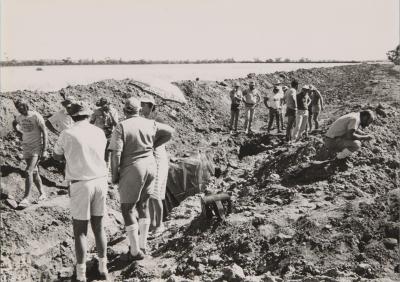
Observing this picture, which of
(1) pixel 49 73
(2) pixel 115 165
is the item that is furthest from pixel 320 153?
(1) pixel 49 73

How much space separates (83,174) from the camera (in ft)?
14.6

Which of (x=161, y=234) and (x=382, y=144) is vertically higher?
(x=382, y=144)

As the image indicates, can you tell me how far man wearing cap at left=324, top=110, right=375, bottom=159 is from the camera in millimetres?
7621

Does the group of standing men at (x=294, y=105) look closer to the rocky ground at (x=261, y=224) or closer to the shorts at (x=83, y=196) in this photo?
the rocky ground at (x=261, y=224)

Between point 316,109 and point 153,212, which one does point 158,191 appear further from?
point 316,109

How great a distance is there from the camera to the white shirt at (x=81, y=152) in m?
4.47

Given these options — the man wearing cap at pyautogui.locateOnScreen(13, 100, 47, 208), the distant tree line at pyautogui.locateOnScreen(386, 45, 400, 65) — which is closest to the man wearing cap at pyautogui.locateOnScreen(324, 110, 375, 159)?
the man wearing cap at pyautogui.locateOnScreen(13, 100, 47, 208)

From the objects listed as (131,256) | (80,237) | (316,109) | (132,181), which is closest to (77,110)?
(132,181)

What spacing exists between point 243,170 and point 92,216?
6.51 meters

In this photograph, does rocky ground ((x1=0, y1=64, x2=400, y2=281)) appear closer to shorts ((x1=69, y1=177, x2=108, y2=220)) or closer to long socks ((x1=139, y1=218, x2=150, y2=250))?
long socks ((x1=139, y1=218, x2=150, y2=250))

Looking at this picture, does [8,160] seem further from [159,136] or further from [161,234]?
[159,136]

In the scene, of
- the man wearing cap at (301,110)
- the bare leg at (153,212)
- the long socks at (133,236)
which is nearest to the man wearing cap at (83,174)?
the long socks at (133,236)

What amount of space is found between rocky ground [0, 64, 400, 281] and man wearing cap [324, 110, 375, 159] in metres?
0.26

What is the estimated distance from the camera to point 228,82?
20.9 meters
